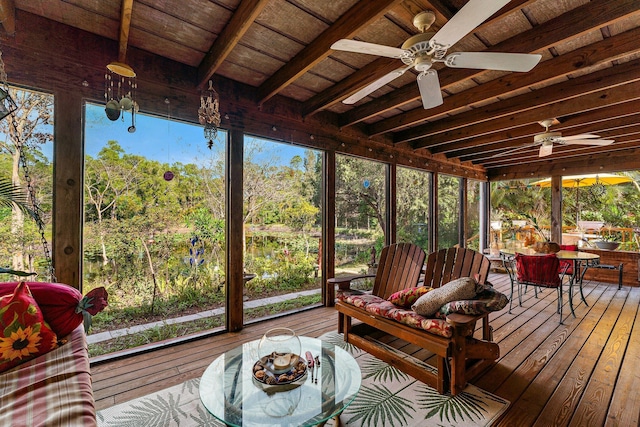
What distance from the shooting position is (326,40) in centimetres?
216

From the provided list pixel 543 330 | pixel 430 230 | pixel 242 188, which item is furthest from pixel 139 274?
pixel 430 230

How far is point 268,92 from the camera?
2971 mm

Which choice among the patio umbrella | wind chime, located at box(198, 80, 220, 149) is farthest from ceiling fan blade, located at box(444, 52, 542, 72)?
the patio umbrella

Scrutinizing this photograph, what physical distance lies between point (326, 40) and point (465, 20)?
42.3 inches

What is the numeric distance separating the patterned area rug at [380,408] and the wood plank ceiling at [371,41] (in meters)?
2.50

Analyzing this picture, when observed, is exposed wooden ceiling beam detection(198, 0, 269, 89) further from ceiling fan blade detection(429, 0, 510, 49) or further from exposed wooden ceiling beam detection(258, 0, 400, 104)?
ceiling fan blade detection(429, 0, 510, 49)

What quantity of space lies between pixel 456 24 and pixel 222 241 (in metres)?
2.73

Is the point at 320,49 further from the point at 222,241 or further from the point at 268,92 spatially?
the point at 222,241

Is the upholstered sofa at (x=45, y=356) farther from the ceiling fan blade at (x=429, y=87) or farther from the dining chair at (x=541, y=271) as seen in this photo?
the dining chair at (x=541, y=271)

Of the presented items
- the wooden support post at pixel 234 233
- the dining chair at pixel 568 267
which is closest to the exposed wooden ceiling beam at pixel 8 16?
the wooden support post at pixel 234 233

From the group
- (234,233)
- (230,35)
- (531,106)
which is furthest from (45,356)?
(531,106)

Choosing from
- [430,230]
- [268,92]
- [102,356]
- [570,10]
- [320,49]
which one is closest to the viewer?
[570,10]

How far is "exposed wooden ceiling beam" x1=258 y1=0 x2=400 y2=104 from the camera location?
1.80 m

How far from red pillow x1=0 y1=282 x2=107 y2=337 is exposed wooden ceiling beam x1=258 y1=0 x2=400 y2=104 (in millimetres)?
2271
